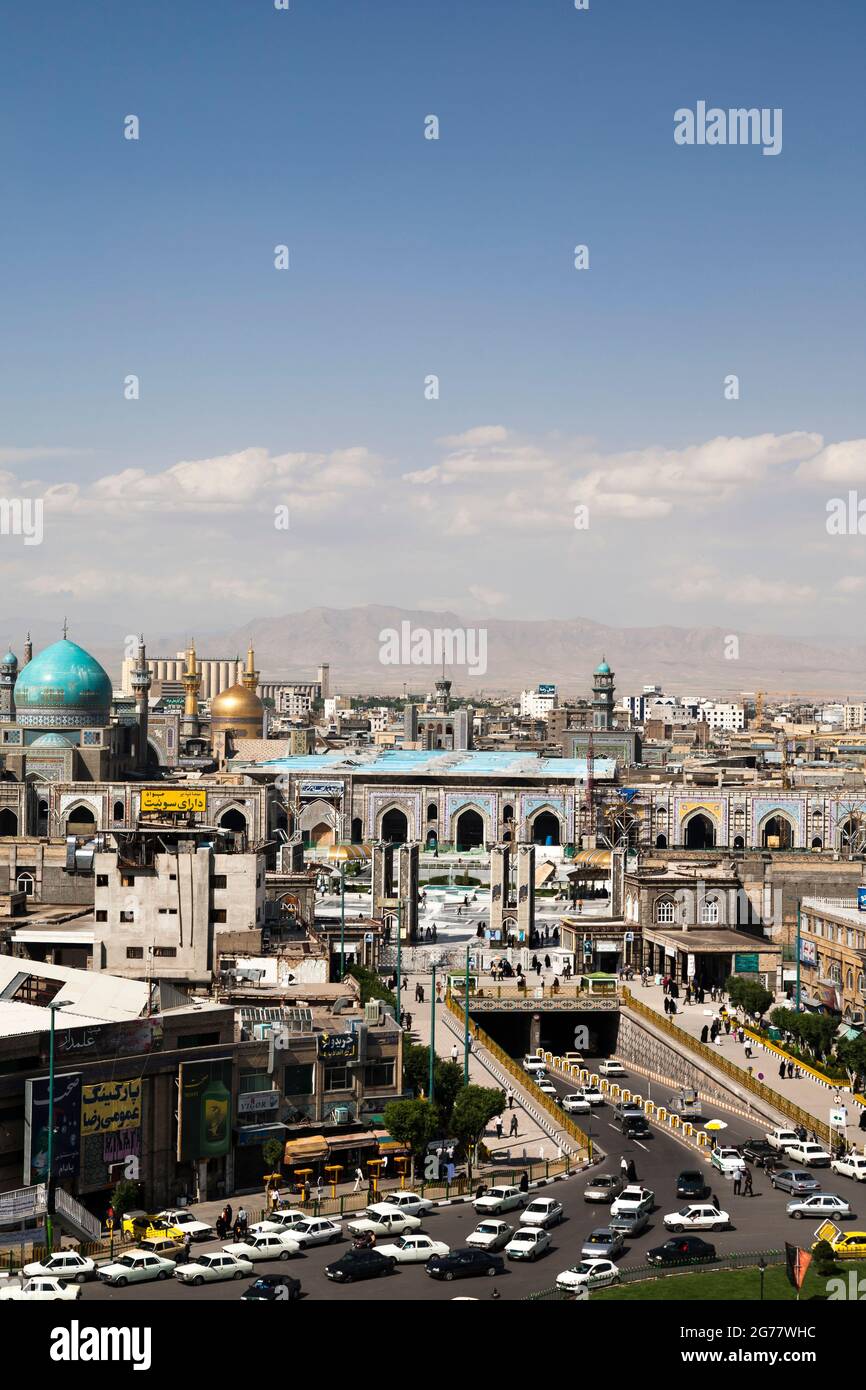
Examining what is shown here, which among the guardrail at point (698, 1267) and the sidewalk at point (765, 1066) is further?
the sidewalk at point (765, 1066)

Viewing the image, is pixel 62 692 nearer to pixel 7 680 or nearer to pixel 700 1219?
pixel 7 680

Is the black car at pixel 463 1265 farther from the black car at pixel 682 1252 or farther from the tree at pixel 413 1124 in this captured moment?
the tree at pixel 413 1124

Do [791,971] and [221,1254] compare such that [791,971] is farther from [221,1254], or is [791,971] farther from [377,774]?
[377,774]

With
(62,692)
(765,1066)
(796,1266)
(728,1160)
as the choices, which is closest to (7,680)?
(62,692)

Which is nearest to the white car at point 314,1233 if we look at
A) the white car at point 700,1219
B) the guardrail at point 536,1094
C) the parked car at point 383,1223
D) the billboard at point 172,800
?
the parked car at point 383,1223

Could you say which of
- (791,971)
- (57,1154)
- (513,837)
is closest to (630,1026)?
(791,971)

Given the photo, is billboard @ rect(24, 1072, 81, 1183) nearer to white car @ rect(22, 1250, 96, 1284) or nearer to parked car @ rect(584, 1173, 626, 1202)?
white car @ rect(22, 1250, 96, 1284)
